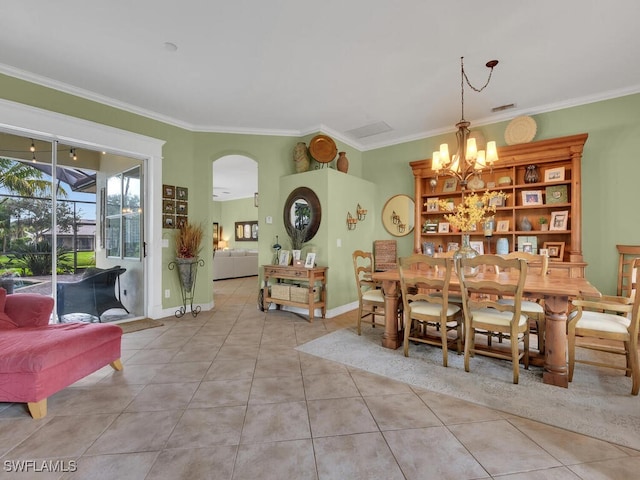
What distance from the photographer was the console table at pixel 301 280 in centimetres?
426

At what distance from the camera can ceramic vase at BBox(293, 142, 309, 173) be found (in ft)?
15.8

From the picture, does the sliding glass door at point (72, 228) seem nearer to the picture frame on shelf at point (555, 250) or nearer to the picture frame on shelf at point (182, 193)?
the picture frame on shelf at point (182, 193)

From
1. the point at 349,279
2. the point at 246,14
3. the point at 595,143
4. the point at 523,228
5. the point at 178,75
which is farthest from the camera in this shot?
the point at 349,279

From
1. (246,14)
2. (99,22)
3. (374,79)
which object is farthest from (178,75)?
(374,79)

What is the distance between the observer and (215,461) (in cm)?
156

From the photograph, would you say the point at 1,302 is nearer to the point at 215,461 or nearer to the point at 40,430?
the point at 40,430

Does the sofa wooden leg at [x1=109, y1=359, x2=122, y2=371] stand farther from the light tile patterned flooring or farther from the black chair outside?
the black chair outside

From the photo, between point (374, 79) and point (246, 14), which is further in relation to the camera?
point (374, 79)

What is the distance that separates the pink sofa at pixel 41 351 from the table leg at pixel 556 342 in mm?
3552

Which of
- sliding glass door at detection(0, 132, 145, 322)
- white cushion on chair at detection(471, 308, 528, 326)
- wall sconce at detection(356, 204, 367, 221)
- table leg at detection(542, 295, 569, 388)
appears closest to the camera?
table leg at detection(542, 295, 569, 388)

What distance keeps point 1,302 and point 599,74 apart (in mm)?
6227

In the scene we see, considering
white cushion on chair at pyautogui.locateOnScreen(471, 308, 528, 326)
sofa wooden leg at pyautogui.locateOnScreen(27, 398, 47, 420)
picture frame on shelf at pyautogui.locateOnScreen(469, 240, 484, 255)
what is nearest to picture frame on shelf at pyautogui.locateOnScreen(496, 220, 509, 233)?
picture frame on shelf at pyautogui.locateOnScreen(469, 240, 484, 255)

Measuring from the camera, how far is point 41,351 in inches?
77.5

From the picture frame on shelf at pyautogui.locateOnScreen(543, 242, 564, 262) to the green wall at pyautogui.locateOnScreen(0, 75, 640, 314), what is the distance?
0.92 ft
